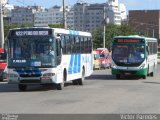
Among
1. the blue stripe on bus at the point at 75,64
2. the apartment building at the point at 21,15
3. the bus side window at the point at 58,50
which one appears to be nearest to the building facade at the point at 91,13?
the apartment building at the point at 21,15

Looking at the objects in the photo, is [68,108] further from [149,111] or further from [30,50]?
[30,50]

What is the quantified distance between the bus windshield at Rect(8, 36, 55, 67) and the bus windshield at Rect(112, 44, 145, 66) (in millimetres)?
12346

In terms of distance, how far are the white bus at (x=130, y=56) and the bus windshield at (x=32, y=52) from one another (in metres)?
12.2

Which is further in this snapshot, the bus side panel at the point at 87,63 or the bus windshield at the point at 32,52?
the bus side panel at the point at 87,63

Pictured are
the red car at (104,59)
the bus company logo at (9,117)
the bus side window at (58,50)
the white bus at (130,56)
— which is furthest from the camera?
the red car at (104,59)

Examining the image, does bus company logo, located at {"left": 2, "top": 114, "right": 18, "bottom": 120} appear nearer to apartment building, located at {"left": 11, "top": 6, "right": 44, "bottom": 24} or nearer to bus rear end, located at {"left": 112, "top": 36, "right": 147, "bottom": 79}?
bus rear end, located at {"left": 112, "top": 36, "right": 147, "bottom": 79}

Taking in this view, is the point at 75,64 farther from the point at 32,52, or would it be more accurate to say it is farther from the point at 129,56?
the point at 129,56

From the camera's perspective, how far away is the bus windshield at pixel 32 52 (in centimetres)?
2270

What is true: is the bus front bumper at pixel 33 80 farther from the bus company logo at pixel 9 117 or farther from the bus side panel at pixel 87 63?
the bus company logo at pixel 9 117

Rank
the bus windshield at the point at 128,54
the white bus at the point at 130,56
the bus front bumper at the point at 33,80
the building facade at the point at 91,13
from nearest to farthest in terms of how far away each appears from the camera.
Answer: the bus front bumper at the point at 33,80 → the white bus at the point at 130,56 → the bus windshield at the point at 128,54 → the building facade at the point at 91,13

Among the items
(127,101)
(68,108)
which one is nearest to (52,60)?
(127,101)

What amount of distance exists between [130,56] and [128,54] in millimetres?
189

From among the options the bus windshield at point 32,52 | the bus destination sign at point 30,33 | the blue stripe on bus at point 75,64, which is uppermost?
the bus destination sign at point 30,33

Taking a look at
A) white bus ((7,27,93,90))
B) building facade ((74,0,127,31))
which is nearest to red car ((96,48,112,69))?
white bus ((7,27,93,90))
